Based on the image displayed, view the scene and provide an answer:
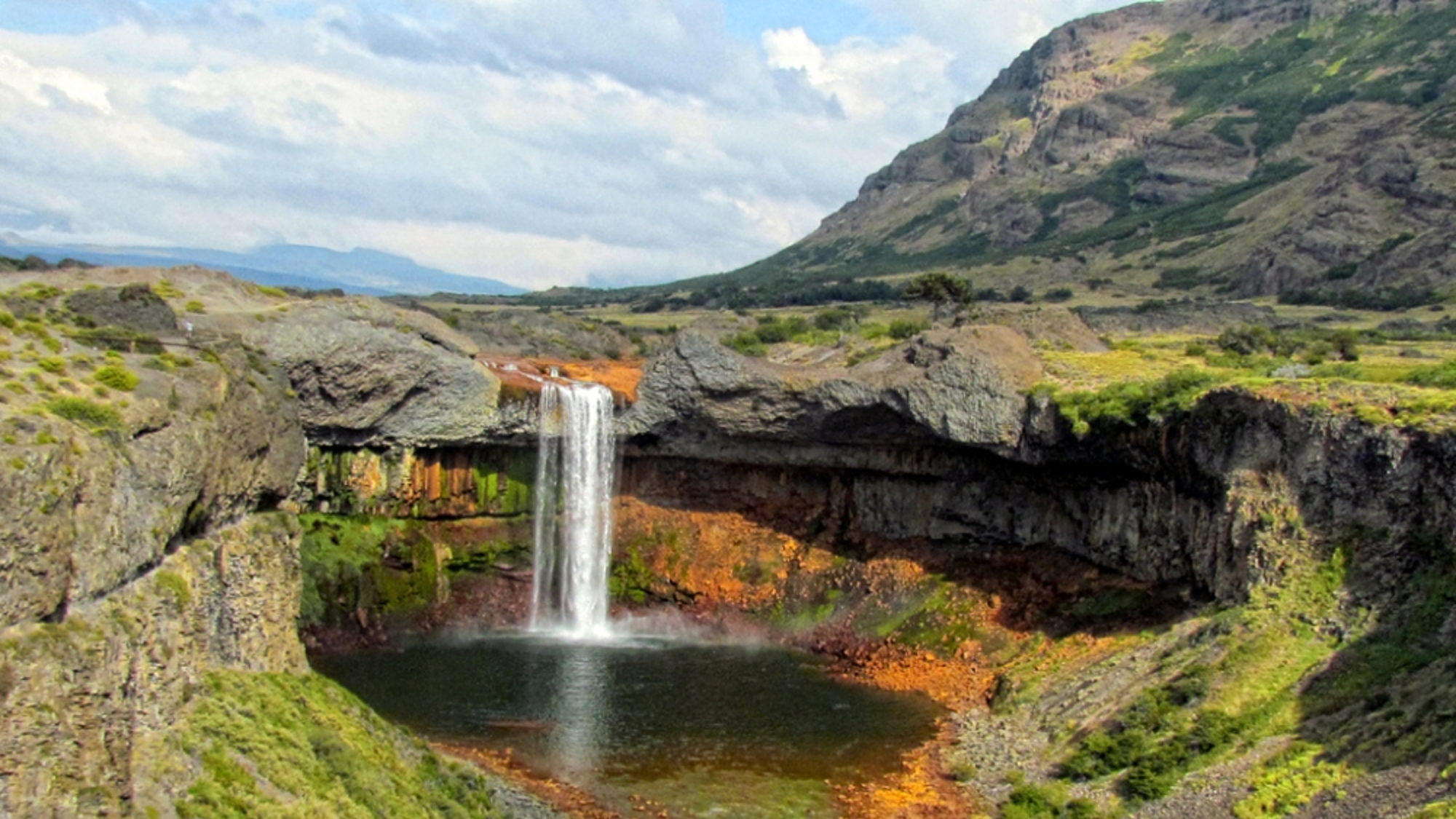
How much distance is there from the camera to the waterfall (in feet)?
205

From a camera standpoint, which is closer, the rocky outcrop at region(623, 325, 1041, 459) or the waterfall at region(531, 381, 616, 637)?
the rocky outcrop at region(623, 325, 1041, 459)

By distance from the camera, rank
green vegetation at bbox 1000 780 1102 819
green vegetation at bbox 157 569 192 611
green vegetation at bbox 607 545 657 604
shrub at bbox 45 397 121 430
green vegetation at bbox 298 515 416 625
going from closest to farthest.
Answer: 1. shrub at bbox 45 397 121 430
2. green vegetation at bbox 157 569 192 611
3. green vegetation at bbox 1000 780 1102 819
4. green vegetation at bbox 298 515 416 625
5. green vegetation at bbox 607 545 657 604

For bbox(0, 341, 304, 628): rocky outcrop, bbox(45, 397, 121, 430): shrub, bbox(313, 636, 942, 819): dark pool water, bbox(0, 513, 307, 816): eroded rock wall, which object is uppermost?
bbox(45, 397, 121, 430): shrub

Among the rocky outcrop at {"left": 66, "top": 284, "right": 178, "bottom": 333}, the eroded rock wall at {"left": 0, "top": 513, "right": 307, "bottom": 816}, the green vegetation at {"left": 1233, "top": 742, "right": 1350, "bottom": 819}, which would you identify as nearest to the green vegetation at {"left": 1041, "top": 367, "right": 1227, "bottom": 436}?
the green vegetation at {"left": 1233, "top": 742, "right": 1350, "bottom": 819}

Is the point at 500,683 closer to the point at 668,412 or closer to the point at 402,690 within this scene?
the point at 402,690

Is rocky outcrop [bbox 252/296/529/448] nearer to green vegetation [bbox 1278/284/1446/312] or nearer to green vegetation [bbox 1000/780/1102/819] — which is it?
green vegetation [bbox 1000/780/1102/819]

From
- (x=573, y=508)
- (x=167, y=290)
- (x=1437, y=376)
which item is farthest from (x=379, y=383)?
(x=1437, y=376)

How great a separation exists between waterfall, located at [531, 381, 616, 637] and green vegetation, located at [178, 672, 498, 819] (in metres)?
23.6

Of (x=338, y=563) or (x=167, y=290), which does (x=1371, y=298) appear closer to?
(x=338, y=563)

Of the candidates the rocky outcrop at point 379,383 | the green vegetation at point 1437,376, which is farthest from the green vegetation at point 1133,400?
the rocky outcrop at point 379,383

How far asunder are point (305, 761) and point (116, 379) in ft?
38.3

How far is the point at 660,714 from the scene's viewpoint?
4756cm

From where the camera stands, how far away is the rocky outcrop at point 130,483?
2594cm

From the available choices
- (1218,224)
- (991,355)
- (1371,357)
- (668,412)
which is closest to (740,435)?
(668,412)
